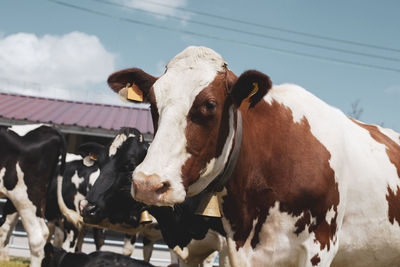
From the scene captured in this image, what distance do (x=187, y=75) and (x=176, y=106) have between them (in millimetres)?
227

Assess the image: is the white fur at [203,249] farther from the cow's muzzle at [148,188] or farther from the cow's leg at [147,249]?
the cow's leg at [147,249]

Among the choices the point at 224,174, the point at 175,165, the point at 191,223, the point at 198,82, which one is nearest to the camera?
the point at 175,165

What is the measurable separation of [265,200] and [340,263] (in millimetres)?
871

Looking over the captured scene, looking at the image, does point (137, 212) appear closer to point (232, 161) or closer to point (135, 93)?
point (135, 93)

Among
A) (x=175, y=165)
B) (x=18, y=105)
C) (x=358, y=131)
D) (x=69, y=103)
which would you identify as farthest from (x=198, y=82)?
(x=69, y=103)

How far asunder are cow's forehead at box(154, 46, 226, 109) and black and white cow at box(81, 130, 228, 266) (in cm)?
131

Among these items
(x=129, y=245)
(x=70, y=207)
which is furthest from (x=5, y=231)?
(x=129, y=245)

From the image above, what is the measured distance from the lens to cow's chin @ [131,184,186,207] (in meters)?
1.93

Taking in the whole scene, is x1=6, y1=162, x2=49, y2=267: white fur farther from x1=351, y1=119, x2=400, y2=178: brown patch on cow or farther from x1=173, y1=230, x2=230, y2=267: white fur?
x1=351, y1=119, x2=400, y2=178: brown patch on cow

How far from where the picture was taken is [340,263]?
2916mm

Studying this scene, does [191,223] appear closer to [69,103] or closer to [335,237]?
[335,237]

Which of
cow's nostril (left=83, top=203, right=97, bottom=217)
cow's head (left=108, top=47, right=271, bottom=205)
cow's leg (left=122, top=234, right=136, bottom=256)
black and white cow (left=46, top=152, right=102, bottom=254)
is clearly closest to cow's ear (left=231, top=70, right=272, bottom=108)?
cow's head (left=108, top=47, right=271, bottom=205)

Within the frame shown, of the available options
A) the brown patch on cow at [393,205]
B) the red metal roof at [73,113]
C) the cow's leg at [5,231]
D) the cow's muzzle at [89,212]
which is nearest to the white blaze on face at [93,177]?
the cow's leg at [5,231]

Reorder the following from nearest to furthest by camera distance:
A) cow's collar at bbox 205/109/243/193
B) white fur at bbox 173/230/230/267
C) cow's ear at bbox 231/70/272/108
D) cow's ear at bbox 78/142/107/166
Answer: cow's ear at bbox 231/70/272/108 → cow's collar at bbox 205/109/243/193 → white fur at bbox 173/230/230/267 → cow's ear at bbox 78/142/107/166
